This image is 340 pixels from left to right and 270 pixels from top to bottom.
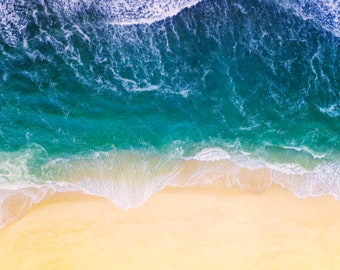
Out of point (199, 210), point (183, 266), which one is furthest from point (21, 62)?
point (183, 266)

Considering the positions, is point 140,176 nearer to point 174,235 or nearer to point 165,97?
point 174,235

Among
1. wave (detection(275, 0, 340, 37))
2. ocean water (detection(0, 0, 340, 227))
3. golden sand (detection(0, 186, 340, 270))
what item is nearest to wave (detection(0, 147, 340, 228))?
ocean water (detection(0, 0, 340, 227))

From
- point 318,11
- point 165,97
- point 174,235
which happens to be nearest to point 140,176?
point 174,235

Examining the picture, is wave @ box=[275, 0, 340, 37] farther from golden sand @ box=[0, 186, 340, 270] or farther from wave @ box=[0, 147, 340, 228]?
golden sand @ box=[0, 186, 340, 270]

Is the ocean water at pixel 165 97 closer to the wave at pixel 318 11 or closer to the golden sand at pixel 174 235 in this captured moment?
the wave at pixel 318 11

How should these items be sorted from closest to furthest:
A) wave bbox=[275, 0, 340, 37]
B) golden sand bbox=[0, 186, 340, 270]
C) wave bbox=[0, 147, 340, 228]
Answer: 1. golden sand bbox=[0, 186, 340, 270]
2. wave bbox=[0, 147, 340, 228]
3. wave bbox=[275, 0, 340, 37]

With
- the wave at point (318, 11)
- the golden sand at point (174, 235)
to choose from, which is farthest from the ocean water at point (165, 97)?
the golden sand at point (174, 235)
